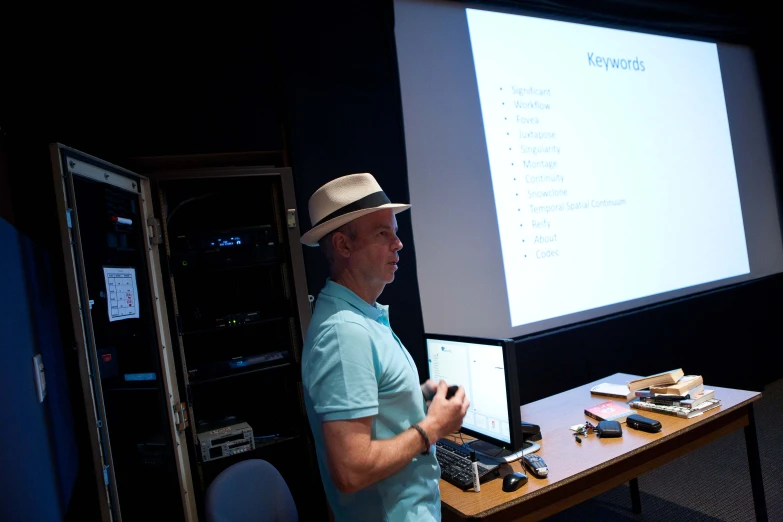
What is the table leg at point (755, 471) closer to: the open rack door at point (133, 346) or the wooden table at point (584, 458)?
the wooden table at point (584, 458)

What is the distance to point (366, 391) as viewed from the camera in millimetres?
1113

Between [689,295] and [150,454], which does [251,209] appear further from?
[689,295]

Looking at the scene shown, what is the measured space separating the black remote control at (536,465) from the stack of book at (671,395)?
0.69 m

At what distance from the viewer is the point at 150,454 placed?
218cm

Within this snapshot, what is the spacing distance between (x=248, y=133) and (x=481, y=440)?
1725 millimetres

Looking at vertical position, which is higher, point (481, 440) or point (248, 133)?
point (248, 133)

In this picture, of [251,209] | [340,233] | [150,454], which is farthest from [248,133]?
[150,454]

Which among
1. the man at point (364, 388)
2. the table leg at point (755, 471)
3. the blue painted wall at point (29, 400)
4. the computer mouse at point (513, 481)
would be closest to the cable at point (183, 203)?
the blue painted wall at point (29, 400)

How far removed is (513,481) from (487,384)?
318 millimetres

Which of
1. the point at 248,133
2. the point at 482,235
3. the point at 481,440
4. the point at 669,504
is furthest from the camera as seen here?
the point at 482,235

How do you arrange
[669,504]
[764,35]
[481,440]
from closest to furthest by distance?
[481,440]
[669,504]
[764,35]

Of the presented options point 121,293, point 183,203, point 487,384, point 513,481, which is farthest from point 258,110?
point 513,481

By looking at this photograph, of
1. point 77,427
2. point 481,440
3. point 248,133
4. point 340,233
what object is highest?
point 248,133

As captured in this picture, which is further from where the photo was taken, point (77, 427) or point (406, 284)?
point (406, 284)
